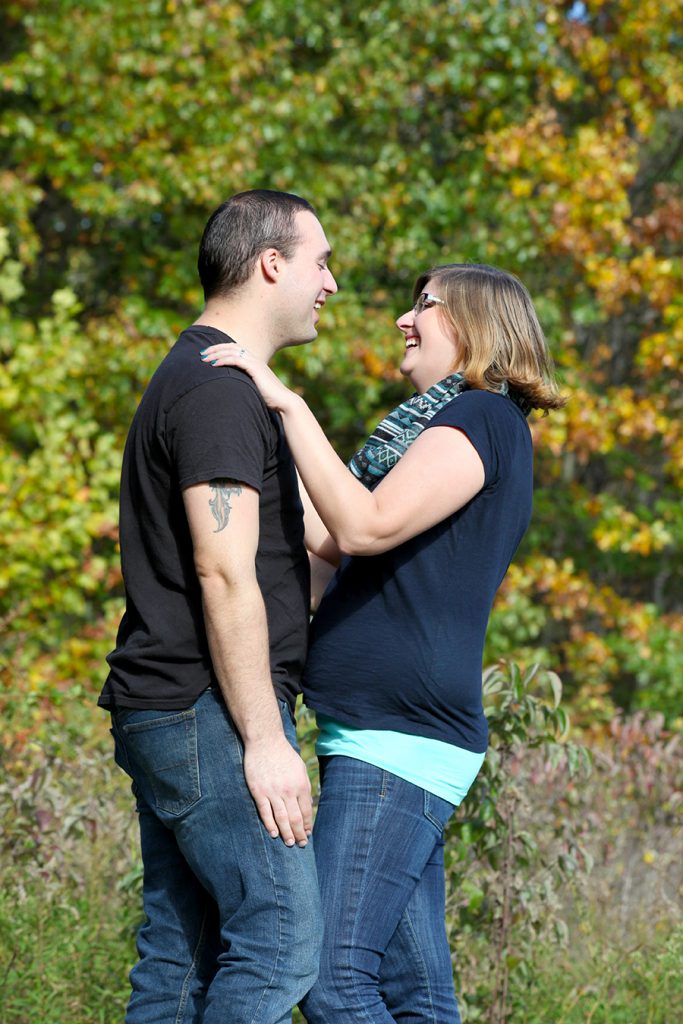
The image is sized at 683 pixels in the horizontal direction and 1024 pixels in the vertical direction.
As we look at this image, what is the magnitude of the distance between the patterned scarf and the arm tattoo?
17.5 inches

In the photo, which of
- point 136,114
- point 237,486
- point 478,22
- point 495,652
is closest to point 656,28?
point 478,22

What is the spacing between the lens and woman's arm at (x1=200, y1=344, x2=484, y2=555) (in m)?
2.11

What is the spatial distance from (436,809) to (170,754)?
523mm

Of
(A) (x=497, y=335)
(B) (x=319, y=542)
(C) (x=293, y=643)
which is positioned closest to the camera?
(C) (x=293, y=643)

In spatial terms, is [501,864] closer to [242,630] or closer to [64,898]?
[64,898]

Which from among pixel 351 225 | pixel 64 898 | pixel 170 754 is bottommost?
pixel 64 898

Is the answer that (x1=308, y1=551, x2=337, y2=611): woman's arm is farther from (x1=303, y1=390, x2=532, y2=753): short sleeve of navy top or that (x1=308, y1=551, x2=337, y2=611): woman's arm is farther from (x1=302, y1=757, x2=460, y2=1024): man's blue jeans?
(x1=302, y1=757, x2=460, y2=1024): man's blue jeans

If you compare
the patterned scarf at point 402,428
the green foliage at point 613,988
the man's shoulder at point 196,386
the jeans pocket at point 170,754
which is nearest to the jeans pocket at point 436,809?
the jeans pocket at point 170,754

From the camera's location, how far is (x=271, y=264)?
7.29 feet

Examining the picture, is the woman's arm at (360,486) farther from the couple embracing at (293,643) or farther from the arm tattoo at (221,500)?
the arm tattoo at (221,500)

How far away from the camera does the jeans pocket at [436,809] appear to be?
87.7 inches

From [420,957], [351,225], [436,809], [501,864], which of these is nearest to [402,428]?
[436,809]

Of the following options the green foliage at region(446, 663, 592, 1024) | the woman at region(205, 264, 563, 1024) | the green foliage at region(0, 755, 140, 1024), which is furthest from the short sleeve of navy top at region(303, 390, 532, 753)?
the green foliage at region(0, 755, 140, 1024)

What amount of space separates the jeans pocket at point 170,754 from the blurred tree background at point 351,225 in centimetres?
430
